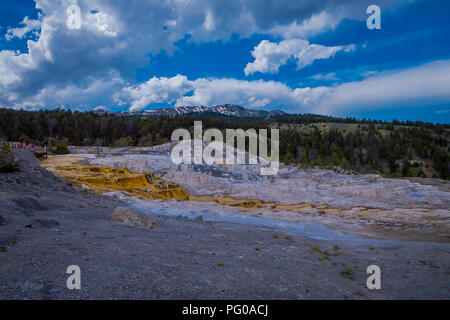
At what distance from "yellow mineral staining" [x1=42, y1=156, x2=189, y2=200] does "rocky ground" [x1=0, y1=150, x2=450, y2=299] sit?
13.7 metres

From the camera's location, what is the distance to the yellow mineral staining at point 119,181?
2826cm

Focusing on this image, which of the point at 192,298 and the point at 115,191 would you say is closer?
the point at 192,298

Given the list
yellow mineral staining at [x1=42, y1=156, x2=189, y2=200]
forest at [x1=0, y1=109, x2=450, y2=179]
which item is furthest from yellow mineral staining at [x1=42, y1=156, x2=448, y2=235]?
forest at [x1=0, y1=109, x2=450, y2=179]

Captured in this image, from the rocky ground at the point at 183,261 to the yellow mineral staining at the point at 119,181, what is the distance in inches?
539

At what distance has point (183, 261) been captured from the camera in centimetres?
844

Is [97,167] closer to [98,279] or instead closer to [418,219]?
[98,279]

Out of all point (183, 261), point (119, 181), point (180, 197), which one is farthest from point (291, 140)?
point (183, 261)

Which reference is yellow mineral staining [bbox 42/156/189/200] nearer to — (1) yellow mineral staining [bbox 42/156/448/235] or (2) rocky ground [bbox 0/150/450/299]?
(1) yellow mineral staining [bbox 42/156/448/235]

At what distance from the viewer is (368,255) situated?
39.1 feet

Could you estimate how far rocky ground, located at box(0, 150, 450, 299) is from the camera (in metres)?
6.07

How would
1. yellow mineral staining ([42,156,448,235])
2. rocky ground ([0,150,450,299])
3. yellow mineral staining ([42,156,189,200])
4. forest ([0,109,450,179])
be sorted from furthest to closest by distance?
forest ([0,109,450,179]) < yellow mineral staining ([42,156,189,200]) < yellow mineral staining ([42,156,448,235]) < rocky ground ([0,150,450,299])

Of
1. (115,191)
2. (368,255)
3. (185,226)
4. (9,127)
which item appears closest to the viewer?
(368,255)
